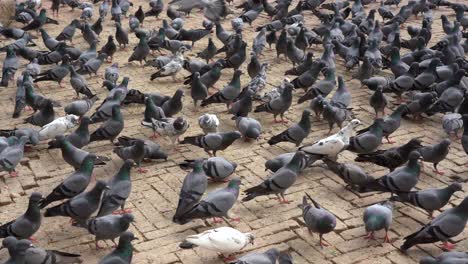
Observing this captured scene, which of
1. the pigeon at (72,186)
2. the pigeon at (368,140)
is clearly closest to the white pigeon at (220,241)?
the pigeon at (72,186)

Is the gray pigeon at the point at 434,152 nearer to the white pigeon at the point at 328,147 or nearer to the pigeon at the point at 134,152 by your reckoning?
the white pigeon at the point at 328,147

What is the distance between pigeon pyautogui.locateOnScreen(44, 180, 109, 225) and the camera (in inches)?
271

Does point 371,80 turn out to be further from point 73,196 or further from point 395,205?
point 73,196

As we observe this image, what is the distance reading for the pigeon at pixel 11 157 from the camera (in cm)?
822

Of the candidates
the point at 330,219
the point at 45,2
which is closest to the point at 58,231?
the point at 330,219

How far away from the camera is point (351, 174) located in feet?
25.8

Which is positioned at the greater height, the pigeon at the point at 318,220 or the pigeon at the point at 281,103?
the pigeon at the point at 318,220

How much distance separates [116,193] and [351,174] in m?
3.02

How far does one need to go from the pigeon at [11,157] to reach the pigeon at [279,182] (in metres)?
3.27

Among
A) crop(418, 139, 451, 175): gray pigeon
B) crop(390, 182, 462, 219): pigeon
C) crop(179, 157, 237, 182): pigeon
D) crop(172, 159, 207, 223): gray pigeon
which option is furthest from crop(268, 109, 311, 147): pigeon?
crop(390, 182, 462, 219): pigeon

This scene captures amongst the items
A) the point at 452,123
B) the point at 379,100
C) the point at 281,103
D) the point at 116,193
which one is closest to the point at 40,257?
the point at 116,193

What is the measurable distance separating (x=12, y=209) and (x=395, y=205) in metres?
4.91

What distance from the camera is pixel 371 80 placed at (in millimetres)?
11438

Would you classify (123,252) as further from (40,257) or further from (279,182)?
(279,182)
